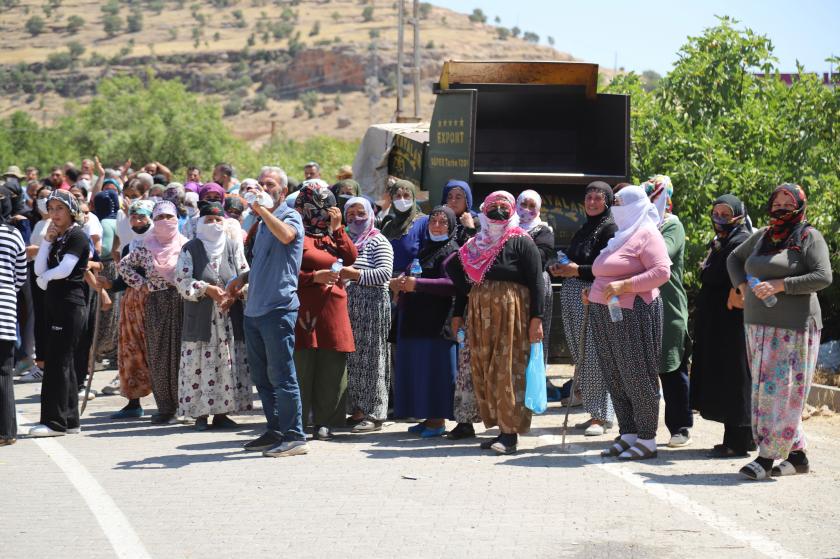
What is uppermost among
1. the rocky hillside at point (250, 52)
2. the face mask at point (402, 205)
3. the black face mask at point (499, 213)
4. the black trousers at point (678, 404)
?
the rocky hillside at point (250, 52)

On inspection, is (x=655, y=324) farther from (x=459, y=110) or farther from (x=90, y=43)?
(x=90, y=43)

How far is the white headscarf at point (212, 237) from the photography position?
10.0 m

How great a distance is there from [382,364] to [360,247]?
1012 mm

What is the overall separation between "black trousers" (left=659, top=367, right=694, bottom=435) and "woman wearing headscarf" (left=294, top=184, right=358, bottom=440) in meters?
2.54

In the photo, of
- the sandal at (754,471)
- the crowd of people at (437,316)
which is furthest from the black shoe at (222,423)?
the sandal at (754,471)

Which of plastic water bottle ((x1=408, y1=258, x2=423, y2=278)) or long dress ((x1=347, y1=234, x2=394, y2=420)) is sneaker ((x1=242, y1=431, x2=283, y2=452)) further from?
plastic water bottle ((x1=408, y1=258, x2=423, y2=278))

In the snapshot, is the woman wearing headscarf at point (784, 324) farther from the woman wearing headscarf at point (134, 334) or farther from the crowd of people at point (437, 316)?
the woman wearing headscarf at point (134, 334)

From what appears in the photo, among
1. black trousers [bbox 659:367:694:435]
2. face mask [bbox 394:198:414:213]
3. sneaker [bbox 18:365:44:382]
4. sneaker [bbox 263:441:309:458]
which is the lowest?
sneaker [bbox 18:365:44:382]

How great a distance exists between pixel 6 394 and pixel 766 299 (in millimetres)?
5792

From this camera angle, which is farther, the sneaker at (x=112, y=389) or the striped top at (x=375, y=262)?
the sneaker at (x=112, y=389)

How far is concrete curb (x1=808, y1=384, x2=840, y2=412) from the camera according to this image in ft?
36.5

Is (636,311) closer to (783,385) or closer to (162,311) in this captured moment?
(783,385)

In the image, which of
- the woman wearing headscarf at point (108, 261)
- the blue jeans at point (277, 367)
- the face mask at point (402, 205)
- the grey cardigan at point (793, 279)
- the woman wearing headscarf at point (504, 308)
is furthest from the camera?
the woman wearing headscarf at point (108, 261)

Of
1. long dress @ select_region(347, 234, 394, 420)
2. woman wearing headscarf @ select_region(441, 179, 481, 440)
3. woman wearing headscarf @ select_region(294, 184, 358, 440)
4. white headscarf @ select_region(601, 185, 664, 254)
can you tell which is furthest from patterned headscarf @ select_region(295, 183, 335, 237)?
white headscarf @ select_region(601, 185, 664, 254)
